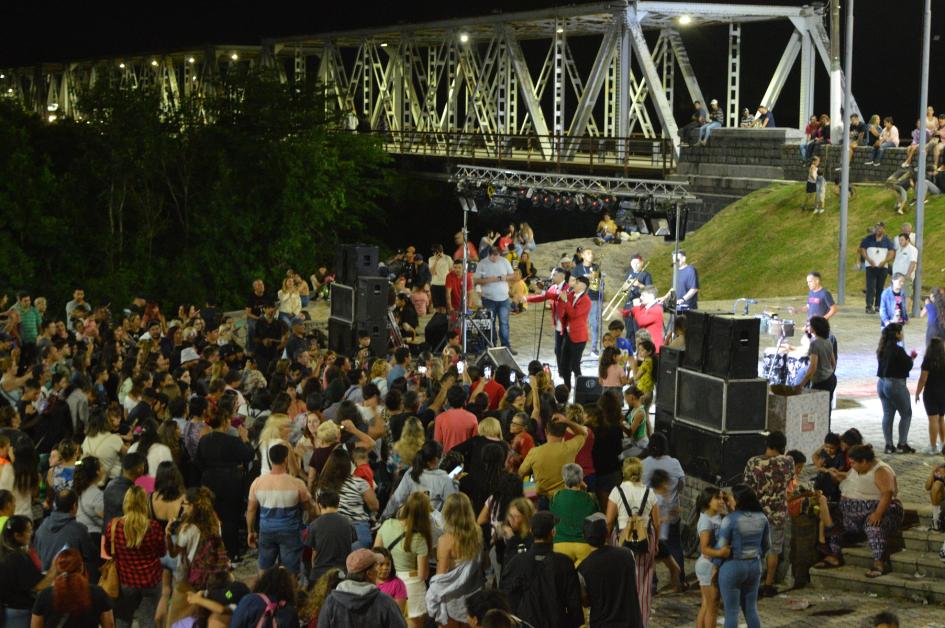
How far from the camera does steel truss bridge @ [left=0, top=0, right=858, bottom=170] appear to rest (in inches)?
1447

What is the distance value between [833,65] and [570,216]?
46.5 ft

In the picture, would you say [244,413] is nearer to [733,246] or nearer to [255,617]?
[255,617]

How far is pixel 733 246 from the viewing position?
31.7m

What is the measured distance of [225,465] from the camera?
10789 mm

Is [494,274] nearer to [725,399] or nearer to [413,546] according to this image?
[725,399]

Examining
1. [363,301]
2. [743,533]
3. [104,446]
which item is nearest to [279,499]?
[104,446]

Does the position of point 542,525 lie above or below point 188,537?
above

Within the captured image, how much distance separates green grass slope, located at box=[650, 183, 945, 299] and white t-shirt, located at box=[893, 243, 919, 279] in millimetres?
4412

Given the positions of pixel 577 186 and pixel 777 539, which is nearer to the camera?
pixel 777 539

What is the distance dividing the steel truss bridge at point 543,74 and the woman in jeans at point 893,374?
2265 cm

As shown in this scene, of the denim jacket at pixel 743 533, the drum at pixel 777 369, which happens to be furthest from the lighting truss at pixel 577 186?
the denim jacket at pixel 743 533

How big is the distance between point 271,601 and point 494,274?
492 inches

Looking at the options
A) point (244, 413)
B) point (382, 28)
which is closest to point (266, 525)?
point (244, 413)

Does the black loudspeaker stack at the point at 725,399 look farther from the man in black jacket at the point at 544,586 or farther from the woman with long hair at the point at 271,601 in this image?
the woman with long hair at the point at 271,601
